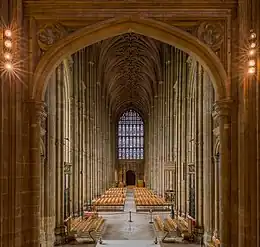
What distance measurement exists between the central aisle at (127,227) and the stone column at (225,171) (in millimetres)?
8572

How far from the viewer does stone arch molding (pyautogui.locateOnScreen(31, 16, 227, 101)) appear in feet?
40.1

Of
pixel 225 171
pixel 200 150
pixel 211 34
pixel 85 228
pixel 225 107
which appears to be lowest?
pixel 85 228

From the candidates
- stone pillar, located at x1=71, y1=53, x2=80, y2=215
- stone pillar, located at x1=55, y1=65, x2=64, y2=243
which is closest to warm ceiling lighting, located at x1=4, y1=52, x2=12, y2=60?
stone pillar, located at x1=55, y1=65, x2=64, y2=243

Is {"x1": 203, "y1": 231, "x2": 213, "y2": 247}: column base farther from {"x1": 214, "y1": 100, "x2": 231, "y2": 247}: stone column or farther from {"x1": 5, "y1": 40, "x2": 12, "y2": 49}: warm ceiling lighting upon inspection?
{"x1": 5, "y1": 40, "x2": 12, "y2": 49}: warm ceiling lighting

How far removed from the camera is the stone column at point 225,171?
11.9 meters

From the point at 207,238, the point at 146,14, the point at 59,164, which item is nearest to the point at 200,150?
the point at 207,238

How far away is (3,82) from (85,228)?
12.9m

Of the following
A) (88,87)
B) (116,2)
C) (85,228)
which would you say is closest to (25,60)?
(116,2)

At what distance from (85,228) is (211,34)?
40.5 ft

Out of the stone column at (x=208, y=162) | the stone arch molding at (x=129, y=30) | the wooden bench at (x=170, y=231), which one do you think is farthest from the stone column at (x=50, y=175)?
the stone column at (x=208, y=162)

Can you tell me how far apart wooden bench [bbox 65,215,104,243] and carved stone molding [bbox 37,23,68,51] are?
9175mm

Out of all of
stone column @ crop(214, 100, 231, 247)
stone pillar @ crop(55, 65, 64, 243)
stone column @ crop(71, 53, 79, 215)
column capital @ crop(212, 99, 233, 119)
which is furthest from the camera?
stone column @ crop(71, 53, 79, 215)

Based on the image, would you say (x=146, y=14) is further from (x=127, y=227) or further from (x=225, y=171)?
(x=127, y=227)

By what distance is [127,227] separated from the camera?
25.2 metres
